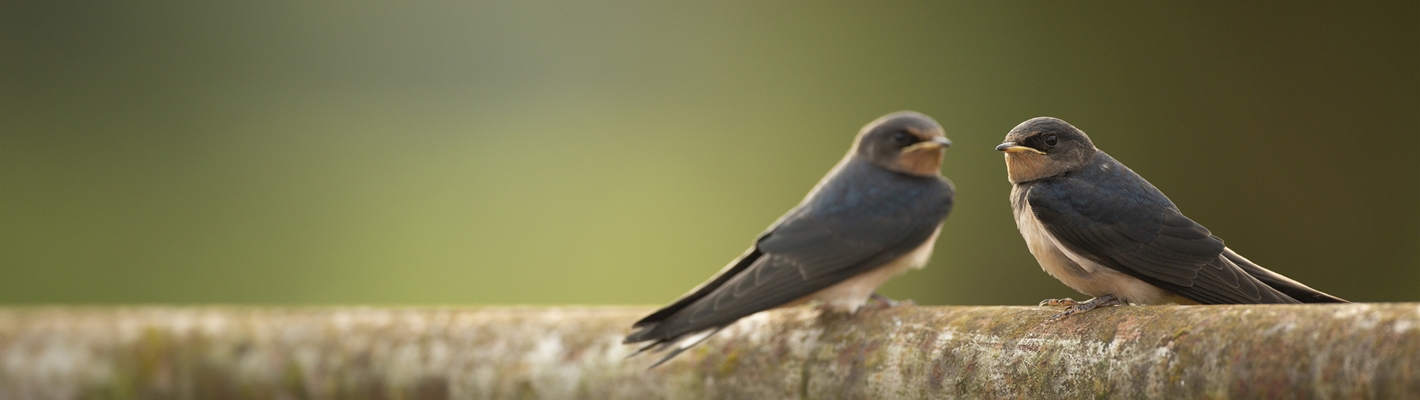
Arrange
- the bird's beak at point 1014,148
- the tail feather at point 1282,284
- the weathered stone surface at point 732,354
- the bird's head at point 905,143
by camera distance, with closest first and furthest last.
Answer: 1. the weathered stone surface at point 732,354
2. the tail feather at point 1282,284
3. the bird's beak at point 1014,148
4. the bird's head at point 905,143

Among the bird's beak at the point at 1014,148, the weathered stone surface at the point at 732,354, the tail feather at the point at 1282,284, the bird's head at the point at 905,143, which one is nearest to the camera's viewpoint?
the weathered stone surface at the point at 732,354

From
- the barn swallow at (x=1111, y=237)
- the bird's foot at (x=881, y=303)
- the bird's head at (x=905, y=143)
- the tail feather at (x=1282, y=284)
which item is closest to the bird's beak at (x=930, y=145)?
the bird's head at (x=905, y=143)

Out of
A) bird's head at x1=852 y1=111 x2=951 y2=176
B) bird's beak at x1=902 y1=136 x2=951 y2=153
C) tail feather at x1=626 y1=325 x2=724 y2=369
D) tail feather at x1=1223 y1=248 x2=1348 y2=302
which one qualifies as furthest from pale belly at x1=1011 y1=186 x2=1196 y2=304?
tail feather at x1=626 y1=325 x2=724 y2=369

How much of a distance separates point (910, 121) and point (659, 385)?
0.78 metres

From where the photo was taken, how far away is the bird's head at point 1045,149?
6.25ft

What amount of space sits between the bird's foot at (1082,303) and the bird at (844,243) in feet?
1.24

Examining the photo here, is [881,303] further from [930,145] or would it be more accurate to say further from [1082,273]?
[1082,273]

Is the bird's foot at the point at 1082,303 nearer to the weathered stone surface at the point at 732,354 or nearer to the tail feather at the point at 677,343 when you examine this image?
the weathered stone surface at the point at 732,354

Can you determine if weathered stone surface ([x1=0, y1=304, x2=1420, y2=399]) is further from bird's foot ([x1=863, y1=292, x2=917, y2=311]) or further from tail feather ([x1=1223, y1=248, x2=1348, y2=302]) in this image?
tail feather ([x1=1223, y1=248, x2=1348, y2=302])

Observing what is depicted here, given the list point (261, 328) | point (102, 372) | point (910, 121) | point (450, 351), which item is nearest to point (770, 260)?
point (910, 121)

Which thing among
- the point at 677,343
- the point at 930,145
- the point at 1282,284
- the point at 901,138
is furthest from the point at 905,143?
the point at 1282,284

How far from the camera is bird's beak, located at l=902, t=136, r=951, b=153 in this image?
220 centimetres

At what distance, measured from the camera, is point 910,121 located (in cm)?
233

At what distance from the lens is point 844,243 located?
7.29 ft
